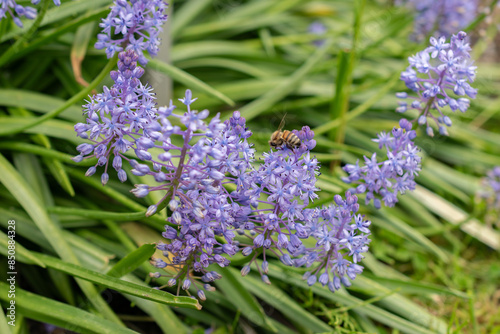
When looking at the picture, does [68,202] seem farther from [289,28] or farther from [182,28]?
[289,28]

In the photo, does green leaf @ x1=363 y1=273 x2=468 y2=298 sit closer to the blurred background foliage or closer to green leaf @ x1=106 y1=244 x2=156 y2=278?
the blurred background foliage

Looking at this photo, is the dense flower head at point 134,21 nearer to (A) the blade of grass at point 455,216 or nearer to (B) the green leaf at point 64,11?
(B) the green leaf at point 64,11

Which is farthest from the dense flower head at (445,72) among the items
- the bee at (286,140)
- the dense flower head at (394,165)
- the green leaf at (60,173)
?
the green leaf at (60,173)

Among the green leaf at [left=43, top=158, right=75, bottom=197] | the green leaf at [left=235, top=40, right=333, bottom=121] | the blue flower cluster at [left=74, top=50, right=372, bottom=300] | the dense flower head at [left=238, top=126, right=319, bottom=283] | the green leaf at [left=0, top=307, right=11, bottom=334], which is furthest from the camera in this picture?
the green leaf at [left=235, top=40, right=333, bottom=121]

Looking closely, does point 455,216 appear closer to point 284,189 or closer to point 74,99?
point 284,189

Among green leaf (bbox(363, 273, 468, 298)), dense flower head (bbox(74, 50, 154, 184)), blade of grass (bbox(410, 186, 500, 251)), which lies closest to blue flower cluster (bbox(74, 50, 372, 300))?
dense flower head (bbox(74, 50, 154, 184))

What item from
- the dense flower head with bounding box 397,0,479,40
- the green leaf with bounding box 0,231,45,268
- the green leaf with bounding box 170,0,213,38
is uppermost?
the dense flower head with bounding box 397,0,479,40
